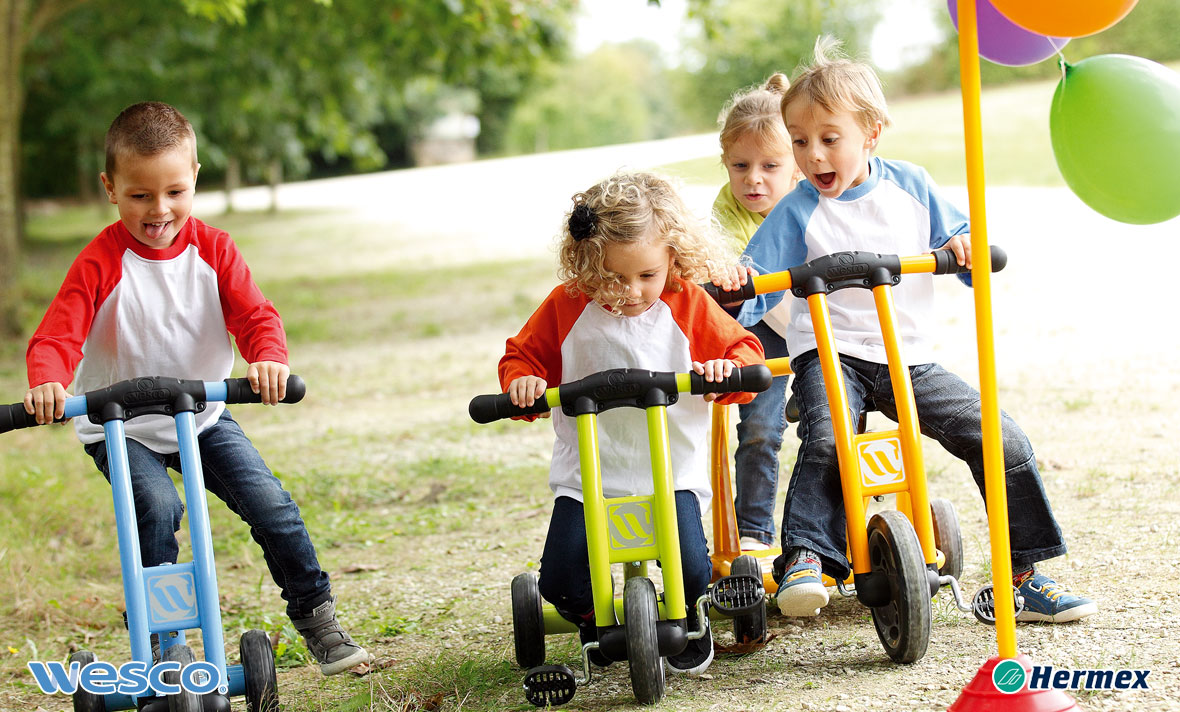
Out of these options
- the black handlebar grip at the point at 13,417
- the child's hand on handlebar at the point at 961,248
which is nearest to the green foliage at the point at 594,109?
the child's hand on handlebar at the point at 961,248

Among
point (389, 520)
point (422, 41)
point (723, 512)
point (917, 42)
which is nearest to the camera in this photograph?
point (723, 512)

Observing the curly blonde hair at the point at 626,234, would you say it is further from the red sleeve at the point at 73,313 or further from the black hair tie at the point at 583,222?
the red sleeve at the point at 73,313

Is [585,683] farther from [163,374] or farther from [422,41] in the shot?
[422,41]

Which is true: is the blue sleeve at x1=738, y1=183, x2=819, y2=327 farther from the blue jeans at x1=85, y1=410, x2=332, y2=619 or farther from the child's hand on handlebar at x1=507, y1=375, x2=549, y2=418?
the blue jeans at x1=85, y1=410, x2=332, y2=619

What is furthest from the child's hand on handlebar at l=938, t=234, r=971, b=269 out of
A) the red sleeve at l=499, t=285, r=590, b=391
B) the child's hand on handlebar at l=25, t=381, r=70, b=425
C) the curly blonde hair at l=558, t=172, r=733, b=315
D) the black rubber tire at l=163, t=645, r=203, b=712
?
the child's hand on handlebar at l=25, t=381, r=70, b=425

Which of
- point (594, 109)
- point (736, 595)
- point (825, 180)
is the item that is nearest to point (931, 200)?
point (825, 180)

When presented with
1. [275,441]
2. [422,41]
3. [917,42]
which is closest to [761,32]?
[917,42]

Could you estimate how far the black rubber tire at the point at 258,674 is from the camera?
307 cm

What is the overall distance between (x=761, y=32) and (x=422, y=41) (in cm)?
1727

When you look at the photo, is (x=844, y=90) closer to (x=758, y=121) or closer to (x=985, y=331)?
(x=758, y=121)

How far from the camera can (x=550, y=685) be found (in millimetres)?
3193

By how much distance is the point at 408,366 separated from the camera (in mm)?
10039

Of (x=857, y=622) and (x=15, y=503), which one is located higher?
(x=15, y=503)

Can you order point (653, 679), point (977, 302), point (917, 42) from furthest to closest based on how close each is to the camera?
point (917, 42) < point (653, 679) < point (977, 302)
